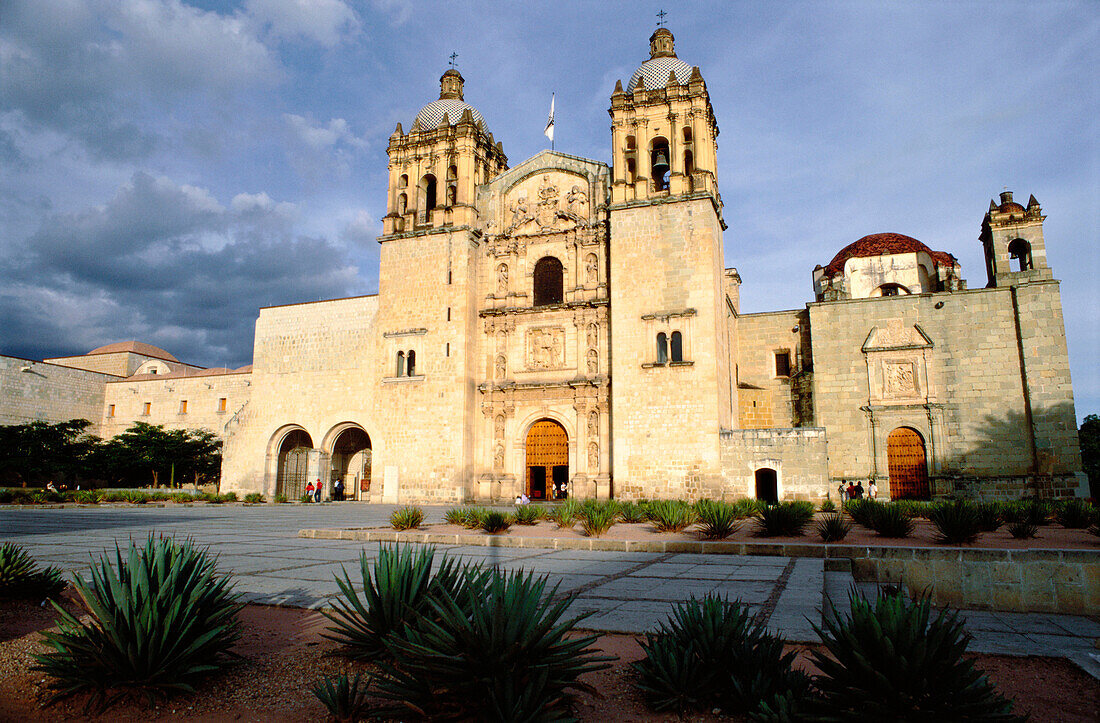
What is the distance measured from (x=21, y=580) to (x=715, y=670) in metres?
4.91

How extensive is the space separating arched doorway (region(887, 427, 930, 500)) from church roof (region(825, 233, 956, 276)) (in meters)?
7.19

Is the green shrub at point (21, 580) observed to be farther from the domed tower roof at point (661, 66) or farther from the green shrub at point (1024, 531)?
the domed tower roof at point (661, 66)

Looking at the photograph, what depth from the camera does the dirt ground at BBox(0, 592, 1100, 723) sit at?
3.09m

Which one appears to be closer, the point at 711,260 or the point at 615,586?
the point at 615,586

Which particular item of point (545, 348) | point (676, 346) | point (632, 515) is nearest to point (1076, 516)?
point (632, 515)

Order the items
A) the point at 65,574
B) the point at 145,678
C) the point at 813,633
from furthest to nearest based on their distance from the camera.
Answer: the point at 65,574 → the point at 813,633 → the point at 145,678

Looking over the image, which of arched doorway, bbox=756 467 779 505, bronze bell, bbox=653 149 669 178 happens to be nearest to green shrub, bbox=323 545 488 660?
arched doorway, bbox=756 467 779 505

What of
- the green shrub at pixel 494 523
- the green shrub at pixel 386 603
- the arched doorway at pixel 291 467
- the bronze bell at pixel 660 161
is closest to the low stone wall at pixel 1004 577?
the green shrub at pixel 494 523

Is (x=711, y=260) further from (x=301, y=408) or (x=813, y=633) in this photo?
(x=813, y=633)

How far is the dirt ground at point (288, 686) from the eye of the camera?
309 centimetres

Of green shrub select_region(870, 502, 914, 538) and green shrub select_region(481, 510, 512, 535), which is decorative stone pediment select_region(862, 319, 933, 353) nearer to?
green shrub select_region(870, 502, 914, 538)

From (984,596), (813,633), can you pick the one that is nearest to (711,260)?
(984,596)

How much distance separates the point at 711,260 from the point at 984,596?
15.0 meters

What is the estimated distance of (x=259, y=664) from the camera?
366cm
